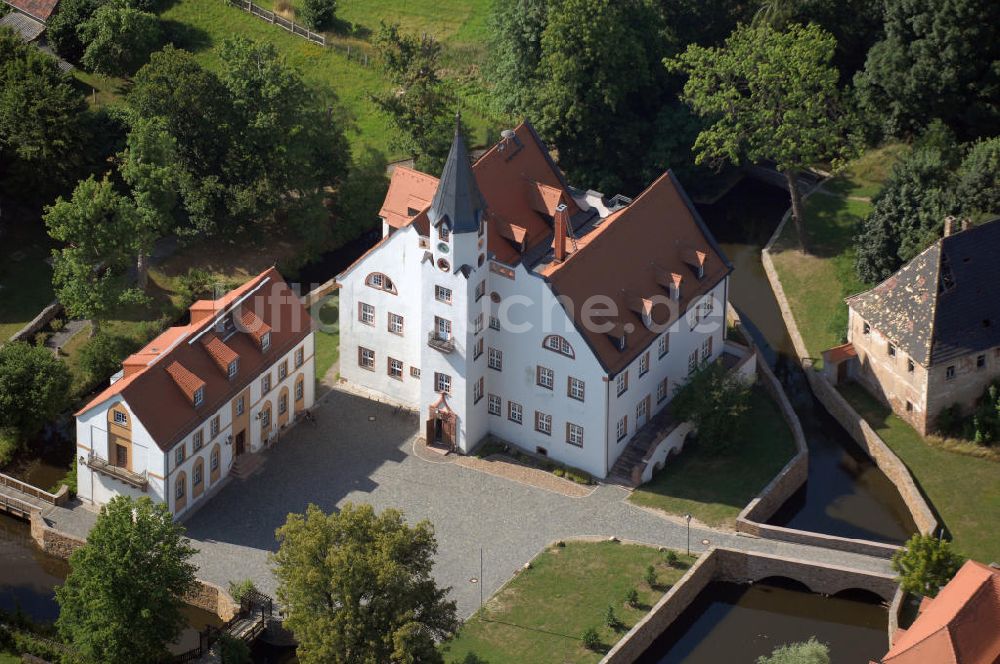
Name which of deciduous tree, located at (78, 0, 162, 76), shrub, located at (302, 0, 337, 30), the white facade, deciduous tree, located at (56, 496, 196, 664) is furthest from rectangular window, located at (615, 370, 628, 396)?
shrub, located at (302, 0, 337, 30)

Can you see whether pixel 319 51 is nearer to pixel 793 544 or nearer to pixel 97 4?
pixel 97 4

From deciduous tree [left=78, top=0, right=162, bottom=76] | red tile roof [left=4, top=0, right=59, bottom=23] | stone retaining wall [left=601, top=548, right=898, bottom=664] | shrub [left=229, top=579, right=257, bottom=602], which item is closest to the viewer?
shrub [left=229, top=579, right=257, bottom=602]

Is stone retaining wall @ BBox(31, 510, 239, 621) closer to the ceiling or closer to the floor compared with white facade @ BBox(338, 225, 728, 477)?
closer to the floor

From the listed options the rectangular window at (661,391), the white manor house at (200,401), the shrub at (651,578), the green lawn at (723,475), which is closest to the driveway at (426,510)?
the green lawn at (723,475)

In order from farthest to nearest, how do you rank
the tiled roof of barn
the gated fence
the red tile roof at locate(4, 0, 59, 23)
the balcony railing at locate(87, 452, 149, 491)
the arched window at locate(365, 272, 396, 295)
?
the gated fence → the red tile roof at locate(4, 0, 59, 23) → the tiled roof of barn → the arched window at locate(365, 272, 396, 295) → the balcony railing at locate(87, 452, 149, 491)

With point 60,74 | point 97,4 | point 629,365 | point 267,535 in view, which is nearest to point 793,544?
point 629,365

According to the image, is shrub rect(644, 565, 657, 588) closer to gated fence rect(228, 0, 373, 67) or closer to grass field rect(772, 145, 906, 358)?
grass field rect(772, 145, 906, 358)
